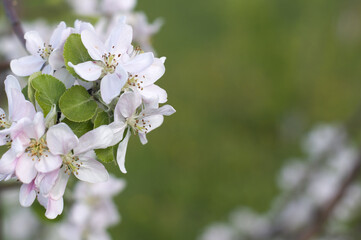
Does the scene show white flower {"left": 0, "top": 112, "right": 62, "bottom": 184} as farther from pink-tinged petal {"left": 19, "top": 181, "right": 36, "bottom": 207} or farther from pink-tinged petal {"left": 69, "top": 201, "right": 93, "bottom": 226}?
pink-tinged petal {"left": 69, "top": 201, "right": 93, "bottom": 226}

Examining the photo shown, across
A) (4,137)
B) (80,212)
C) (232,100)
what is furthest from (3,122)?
(232,100)

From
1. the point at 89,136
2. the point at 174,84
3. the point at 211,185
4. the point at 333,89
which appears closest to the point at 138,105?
the point at 89,136

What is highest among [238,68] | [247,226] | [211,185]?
[238,68]

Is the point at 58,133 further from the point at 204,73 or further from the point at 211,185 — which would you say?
the point at 204,73

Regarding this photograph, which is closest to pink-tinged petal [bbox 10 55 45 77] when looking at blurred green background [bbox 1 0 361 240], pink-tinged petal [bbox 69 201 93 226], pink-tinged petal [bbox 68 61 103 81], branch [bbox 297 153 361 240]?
pink-tinged petal [bbox 68 61 103 81]

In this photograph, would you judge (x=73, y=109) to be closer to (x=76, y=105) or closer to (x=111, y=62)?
(x=76, y=105)

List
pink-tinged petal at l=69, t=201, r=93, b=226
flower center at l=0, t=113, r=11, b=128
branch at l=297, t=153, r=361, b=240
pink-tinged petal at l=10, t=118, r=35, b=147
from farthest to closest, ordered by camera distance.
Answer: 1. branch at l=297, t=153, r=361, b=240
2. pink-tinged petal at l=69, t=201, r=93, b=226
3. flower center at l=0, t=113, r=11, b=128
4. pink-tinged petal at l=10, t=118, r=35, b=147

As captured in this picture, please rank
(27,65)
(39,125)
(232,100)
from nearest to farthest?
(39,125)
(27,65)
(232,100)
